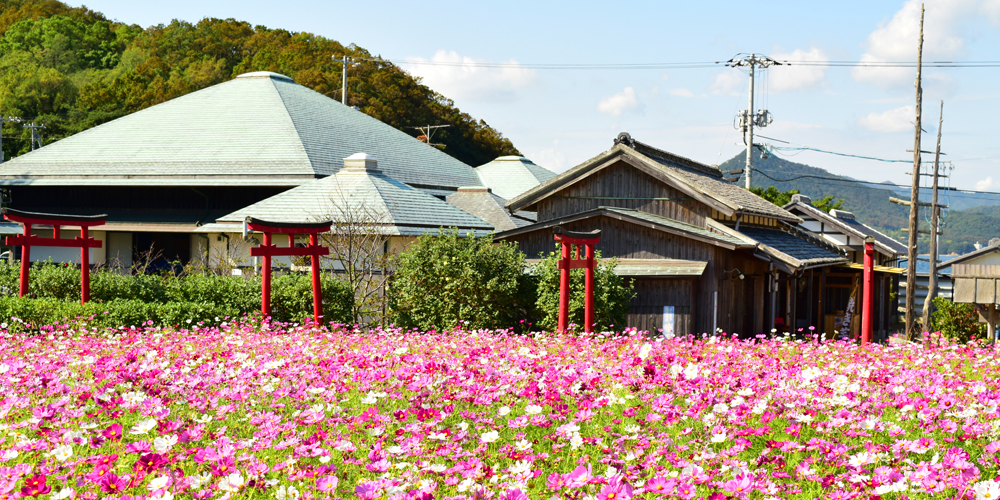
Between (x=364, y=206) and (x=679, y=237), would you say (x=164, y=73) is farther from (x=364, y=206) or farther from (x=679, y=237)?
(x=679, y=237)

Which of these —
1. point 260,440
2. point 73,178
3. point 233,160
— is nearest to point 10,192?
point 73,178

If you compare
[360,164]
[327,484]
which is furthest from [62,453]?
[360,164]

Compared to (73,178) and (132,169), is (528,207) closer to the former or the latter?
(132,169)

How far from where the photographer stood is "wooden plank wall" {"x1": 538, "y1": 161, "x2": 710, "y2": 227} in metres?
20.0

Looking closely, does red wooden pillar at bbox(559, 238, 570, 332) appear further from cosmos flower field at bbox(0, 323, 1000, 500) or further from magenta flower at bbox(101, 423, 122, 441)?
magenta flower at bbox(101, 423, 122, 441)

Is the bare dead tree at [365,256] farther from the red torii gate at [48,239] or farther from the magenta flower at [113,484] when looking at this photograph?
the magenta flower at [113,484]

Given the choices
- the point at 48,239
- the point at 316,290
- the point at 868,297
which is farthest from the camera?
the point at 48,239

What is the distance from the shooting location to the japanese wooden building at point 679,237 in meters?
17.3

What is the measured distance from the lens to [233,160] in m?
31.1

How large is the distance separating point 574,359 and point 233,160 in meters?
26.6

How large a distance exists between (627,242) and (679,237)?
1.28 meters

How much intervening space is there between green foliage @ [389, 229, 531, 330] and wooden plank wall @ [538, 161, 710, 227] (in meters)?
5.44

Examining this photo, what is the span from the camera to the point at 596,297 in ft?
51.1

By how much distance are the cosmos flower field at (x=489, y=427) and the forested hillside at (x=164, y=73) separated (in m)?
48.8
